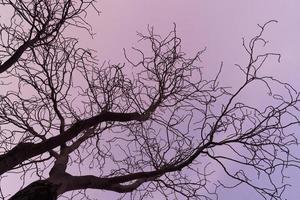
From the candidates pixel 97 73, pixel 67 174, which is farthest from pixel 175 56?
pixel 67 174

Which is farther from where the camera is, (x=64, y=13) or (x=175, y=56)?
(x=175, y=56)

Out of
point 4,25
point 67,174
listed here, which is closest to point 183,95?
point 67,174

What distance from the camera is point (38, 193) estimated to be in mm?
3709

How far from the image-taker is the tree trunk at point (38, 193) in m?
3.69

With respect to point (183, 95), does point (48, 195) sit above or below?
below

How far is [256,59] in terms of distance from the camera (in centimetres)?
469

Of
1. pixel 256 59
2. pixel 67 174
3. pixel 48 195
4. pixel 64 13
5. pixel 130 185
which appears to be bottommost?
pixel 48 195

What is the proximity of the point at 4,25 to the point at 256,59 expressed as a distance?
235 cm

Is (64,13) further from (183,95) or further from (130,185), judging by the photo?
(130,185)

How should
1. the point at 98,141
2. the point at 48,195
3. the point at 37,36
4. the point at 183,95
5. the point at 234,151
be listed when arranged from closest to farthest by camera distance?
the point at 48,195
the point at 37,36
the point at 234,151
the point at 183,95
the point at 98,141

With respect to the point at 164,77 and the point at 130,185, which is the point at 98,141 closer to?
the point at 130,185

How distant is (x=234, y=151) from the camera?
498 cm

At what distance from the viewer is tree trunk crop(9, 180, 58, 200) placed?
3693mm

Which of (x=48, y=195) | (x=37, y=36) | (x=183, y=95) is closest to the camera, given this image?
(x=48, y=195)
